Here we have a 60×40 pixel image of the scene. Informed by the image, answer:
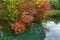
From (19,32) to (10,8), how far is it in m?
1.78

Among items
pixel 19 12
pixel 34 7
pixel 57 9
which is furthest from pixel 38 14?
pixel 57 9

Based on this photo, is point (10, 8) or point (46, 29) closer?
point (10, 8)

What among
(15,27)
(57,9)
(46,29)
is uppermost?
(15,27)

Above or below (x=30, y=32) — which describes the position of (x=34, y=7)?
above

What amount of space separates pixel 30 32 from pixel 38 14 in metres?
2.50

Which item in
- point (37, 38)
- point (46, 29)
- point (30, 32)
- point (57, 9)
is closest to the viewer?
point (37, 38)

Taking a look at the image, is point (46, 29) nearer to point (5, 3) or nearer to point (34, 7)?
point (34, 7)

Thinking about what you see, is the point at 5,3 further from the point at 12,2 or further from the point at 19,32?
the point at 19,32

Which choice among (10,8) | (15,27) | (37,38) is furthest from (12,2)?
(37,38)

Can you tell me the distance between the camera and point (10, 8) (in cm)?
1471

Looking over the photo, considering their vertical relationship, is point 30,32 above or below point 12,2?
below

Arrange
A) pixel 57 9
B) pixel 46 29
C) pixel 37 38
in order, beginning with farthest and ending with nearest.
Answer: pixel 57 9
pixel 46 29
pixel 37 38

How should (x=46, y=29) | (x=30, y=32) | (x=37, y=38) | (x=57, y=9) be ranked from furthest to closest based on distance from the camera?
(x=57, y=9), (x=46, y=29), (x=30, y=32), (x=37, y=38)

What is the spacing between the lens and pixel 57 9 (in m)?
25.4
